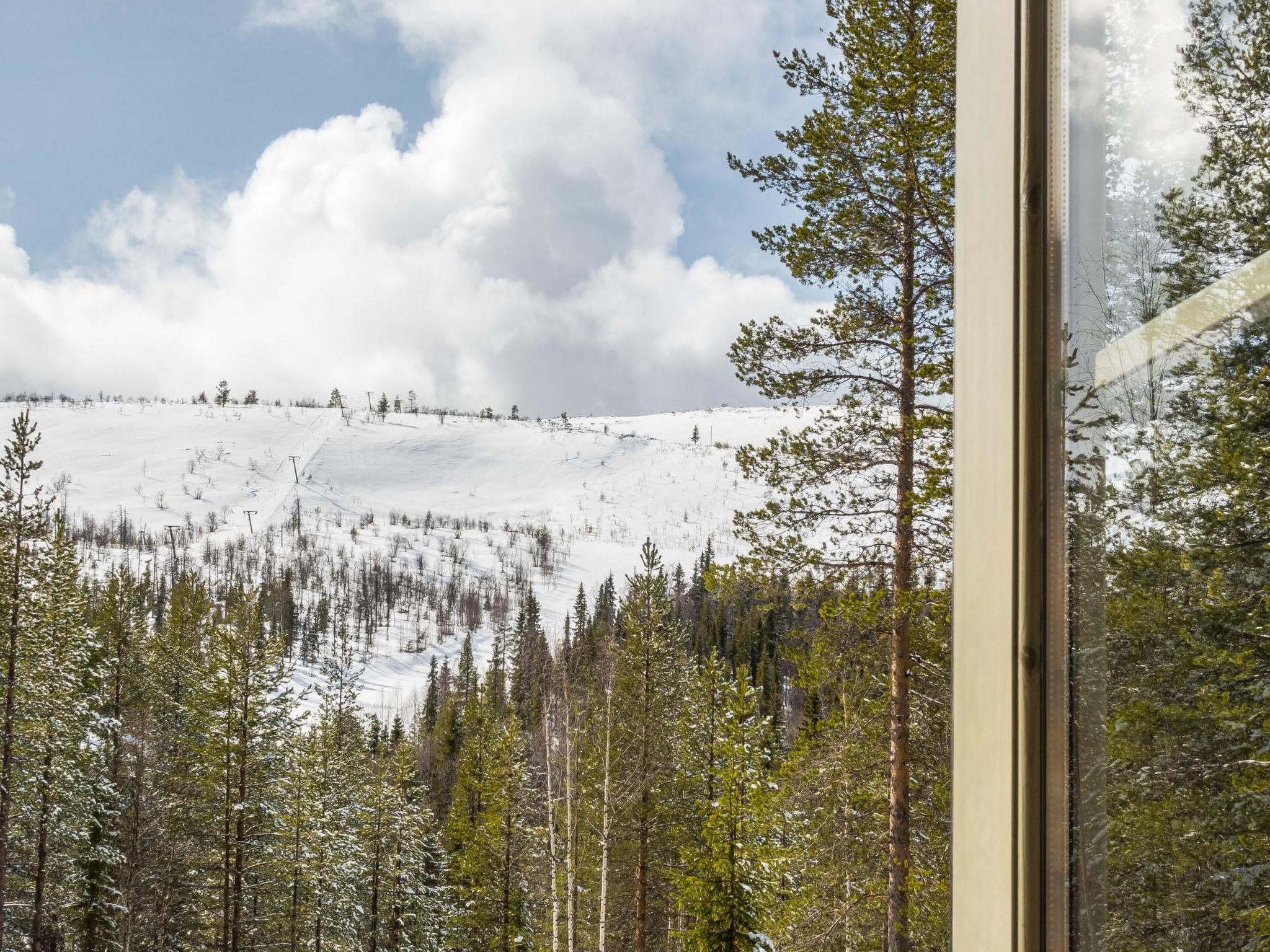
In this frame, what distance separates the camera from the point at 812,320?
579 cm

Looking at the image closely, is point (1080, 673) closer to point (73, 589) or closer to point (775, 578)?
point (775, 578)

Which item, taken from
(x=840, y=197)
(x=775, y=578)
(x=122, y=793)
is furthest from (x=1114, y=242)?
(x=122, y=793)

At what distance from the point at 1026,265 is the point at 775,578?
16.6 feet

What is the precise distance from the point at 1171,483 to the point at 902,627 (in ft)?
16.5

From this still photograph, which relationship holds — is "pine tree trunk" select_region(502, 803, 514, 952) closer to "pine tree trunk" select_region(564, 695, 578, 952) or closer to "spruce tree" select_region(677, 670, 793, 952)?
"pine tree trunk" select_region(564, 695, 578, 952)

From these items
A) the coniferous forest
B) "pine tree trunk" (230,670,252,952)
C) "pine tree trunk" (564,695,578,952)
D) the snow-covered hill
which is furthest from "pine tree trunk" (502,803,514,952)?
the snow-covered hill

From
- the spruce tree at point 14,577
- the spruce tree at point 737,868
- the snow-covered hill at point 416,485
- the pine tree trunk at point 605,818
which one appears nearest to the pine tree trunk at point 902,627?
the spruce tree at point 737,868

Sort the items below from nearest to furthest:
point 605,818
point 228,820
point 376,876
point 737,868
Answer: point 737,868 < point 605,818 < point 228,820 < point 376,876

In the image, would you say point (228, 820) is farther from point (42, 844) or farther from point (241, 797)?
point (42, 844)

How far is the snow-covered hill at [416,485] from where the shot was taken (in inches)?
4614

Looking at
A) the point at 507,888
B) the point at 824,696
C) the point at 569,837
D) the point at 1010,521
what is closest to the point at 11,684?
the point at 569,837

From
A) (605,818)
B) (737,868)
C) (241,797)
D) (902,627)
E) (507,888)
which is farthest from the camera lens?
(507,888)

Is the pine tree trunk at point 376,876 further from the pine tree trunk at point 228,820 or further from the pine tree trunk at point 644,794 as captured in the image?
the pine tree trunk at point 644,794

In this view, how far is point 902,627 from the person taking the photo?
5184mm
